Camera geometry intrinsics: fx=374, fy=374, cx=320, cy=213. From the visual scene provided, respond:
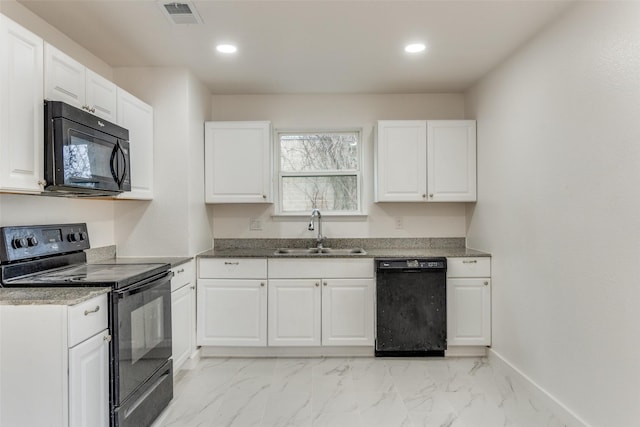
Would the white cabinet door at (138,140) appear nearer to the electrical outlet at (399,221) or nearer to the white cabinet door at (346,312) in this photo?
the white cabinet door at (346,312)

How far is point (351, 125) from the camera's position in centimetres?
379

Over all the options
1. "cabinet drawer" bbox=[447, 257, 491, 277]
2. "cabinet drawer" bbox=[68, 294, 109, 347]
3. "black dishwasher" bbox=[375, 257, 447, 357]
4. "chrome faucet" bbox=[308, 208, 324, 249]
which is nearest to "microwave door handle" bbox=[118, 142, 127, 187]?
"cabinet drawer" bbox=[68, 294, 109, 347]

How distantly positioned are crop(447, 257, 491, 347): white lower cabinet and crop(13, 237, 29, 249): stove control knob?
117 inches

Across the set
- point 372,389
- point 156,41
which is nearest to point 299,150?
point 156,41

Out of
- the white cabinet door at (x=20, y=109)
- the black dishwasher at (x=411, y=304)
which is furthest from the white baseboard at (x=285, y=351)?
the white cabinet door at (x=20, y=109)

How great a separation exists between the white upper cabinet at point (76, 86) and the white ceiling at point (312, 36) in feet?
1.19

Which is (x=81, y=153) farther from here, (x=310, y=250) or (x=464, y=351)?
(x=464, y=351)

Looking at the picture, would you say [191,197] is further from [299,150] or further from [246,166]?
[299,150]

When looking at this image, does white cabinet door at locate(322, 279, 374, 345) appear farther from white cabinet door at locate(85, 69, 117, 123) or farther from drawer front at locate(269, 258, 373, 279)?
white cabinet door at locate(85, 69, 117, 123)

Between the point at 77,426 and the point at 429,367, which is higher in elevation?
the point at 77,426

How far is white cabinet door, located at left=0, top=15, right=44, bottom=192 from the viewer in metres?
1.63

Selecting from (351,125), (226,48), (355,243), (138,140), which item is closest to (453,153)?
(351,125)

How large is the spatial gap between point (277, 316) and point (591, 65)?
2.73 m

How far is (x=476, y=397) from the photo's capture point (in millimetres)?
2551
